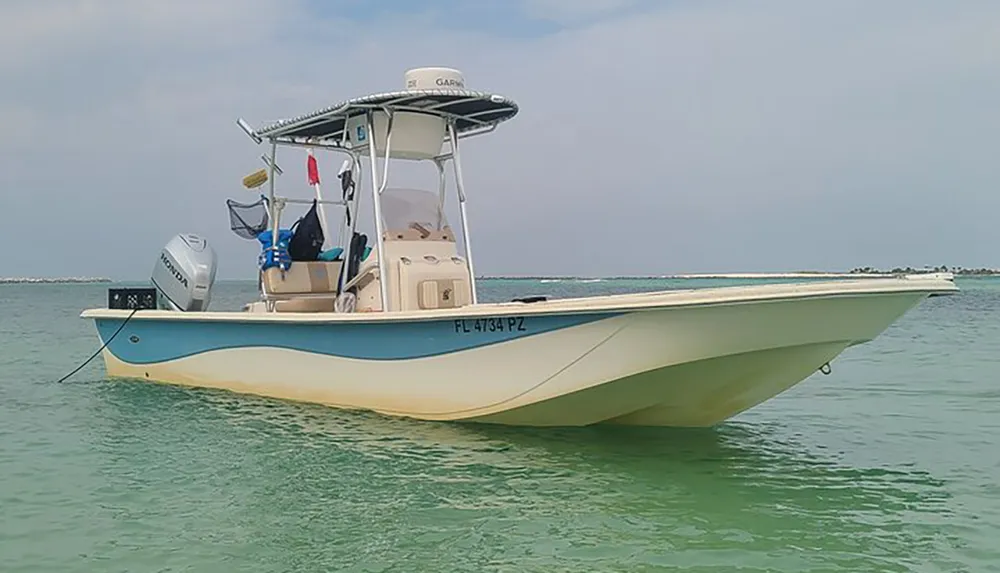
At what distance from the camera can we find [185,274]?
1020 centimetres

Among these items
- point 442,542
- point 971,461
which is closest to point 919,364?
point 971,461

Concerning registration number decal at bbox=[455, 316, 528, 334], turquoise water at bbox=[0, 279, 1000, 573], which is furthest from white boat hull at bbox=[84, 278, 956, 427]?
turquoise water at bbox=[0, 279, 1000, 573]

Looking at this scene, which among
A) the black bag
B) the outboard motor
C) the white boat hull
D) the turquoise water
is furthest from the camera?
the outboard motor

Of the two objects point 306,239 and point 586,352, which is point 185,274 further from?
point 586,352

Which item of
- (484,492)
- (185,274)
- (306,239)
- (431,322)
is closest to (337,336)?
(431,322)

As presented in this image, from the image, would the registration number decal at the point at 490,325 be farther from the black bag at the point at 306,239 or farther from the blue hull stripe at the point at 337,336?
the black bag at the point at 306,239

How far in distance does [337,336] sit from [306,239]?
87.8 inches

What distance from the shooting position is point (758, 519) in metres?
4.96

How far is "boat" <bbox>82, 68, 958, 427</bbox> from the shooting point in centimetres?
586

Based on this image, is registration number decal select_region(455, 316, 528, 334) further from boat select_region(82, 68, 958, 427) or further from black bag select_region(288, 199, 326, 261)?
black bag select_region(288, 199, 326, 261)

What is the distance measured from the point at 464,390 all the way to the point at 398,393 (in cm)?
71

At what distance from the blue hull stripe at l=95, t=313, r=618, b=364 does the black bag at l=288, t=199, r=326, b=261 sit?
1.17 m

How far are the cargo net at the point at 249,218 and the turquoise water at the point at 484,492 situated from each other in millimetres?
1855

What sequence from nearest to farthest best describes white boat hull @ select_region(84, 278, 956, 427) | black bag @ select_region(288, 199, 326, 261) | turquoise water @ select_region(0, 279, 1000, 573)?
turquoise water @ select_region(0, 279, 1000, 573) → white boat hull @ select_region(84, 278, 956, 427) → black bag @ select_region(288, 199, 326, 261)
